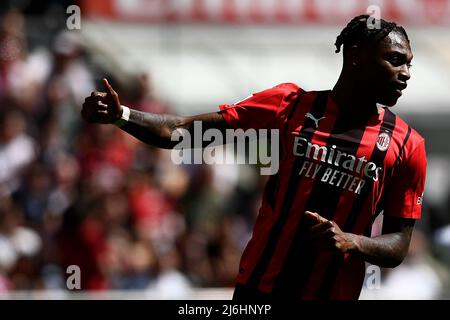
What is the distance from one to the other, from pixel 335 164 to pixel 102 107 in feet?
3.99

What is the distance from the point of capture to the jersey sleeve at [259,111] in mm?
5812

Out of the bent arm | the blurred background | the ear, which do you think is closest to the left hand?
the bent arm

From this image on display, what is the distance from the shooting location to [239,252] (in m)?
11.4

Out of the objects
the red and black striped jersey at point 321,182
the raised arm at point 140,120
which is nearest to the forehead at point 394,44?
the red and black striped jersey at point 321,182

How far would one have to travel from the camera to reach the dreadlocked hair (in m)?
5.67

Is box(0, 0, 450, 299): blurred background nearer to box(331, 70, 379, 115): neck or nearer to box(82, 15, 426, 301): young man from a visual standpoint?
box(82, 15, 426, 301): young man

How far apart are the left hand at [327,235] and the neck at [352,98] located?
0.73m

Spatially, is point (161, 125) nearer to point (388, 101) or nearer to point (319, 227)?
point (319, 227)

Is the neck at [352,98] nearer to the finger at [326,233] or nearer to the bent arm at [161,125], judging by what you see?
the bent arm at [161,125]

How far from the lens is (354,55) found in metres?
5.79

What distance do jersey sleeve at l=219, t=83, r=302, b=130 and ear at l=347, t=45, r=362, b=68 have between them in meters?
0.37

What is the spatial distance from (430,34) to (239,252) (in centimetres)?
599

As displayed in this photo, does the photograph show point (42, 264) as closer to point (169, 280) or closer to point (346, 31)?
point (169, 280)
